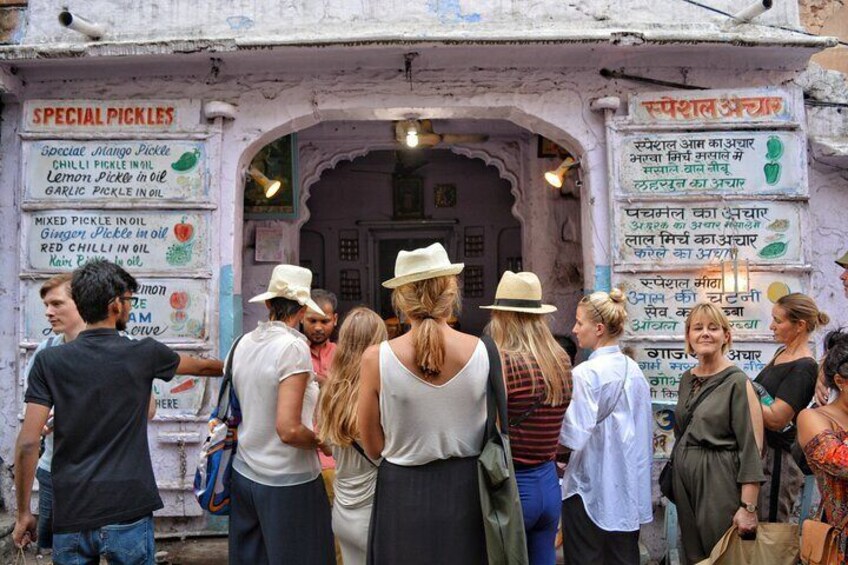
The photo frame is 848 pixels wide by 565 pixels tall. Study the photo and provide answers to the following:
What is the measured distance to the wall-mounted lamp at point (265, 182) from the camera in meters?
6.67

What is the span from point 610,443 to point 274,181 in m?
4.40

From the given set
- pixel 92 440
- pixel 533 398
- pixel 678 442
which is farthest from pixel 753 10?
pixel 92 440

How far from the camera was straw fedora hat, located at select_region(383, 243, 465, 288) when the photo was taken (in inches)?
107

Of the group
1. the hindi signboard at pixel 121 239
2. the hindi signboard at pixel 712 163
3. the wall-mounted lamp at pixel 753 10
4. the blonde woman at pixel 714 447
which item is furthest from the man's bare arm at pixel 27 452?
the wall-mounted lamp at pixel 753 10

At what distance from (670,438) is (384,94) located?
3561mm

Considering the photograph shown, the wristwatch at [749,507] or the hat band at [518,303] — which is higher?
the hat band at [518,303]

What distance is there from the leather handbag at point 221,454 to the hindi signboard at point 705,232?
3.38 meters

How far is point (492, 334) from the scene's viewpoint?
10.8 ft

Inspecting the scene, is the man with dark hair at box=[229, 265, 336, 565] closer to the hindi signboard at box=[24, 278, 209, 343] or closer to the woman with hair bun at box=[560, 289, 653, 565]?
the woman with hair bun at box=[560, 289, 653, 565]

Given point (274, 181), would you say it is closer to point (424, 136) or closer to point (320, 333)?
point (424, 136)

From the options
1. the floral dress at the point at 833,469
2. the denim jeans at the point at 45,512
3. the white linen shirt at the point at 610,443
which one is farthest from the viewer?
the white linen shirt at the point at 610,443

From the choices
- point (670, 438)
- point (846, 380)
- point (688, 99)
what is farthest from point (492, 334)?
point (688, 99)

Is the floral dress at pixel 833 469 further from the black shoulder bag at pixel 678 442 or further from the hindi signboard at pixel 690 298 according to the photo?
the hindi signboard at pixel 690 298

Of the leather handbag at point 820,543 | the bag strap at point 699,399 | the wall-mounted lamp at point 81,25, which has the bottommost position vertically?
the leather handbag at point 820,543
